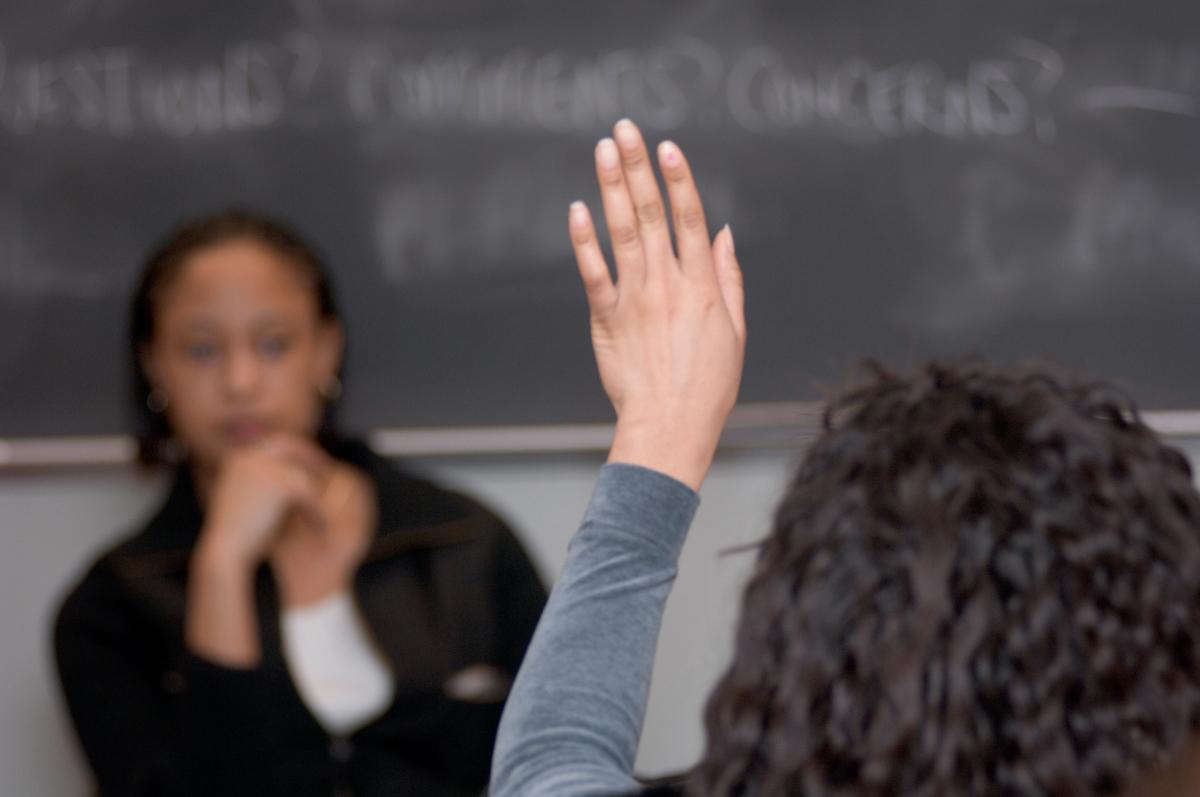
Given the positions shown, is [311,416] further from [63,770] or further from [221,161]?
[63,770]

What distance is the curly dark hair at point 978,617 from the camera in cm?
64

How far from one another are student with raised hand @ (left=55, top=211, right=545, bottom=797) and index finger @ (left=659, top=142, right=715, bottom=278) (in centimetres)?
112

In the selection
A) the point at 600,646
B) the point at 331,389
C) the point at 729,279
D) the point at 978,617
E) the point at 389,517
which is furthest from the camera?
the point at 331,389

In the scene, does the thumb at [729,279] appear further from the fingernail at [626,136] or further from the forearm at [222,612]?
the forearm at [222,612]

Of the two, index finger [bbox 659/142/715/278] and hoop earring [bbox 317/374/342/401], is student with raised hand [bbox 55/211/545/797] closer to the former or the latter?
hoop earring [bbox 317/374/342/401]

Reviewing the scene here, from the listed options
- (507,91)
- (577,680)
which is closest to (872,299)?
(507,91)

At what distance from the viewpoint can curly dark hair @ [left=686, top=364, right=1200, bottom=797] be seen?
0.64m

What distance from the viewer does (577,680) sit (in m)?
0.77

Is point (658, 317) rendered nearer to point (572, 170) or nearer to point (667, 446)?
point (667, 446)

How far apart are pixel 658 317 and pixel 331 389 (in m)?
1.32

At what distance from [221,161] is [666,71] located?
69 centimetres

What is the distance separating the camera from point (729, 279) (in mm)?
893

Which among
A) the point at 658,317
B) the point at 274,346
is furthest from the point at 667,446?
the point at 274,346

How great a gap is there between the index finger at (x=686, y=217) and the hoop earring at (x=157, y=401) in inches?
55.0
